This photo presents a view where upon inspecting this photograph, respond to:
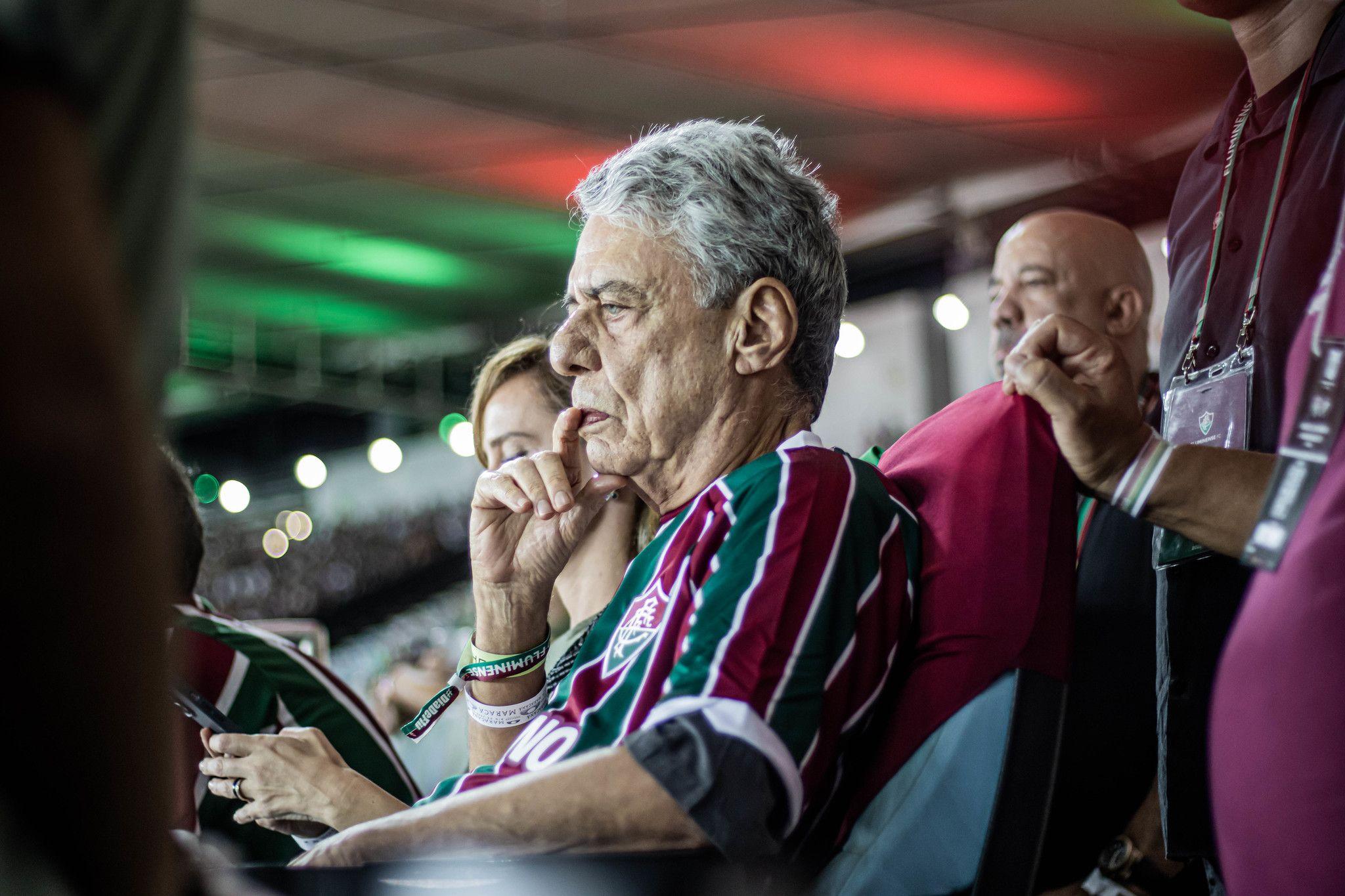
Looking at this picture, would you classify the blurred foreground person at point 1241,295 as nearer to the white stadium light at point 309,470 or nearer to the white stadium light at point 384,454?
the white stadium light at point 384,454

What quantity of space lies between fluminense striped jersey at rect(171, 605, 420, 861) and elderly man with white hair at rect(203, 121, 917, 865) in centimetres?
48

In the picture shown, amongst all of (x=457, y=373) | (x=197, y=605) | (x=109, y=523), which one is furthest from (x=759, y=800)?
(x=457, y=373)

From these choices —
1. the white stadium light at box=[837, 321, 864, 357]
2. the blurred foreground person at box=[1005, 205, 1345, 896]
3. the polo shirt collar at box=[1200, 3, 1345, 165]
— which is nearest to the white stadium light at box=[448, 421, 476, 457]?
the white stadium light at box=[837, 321, 864, 357]

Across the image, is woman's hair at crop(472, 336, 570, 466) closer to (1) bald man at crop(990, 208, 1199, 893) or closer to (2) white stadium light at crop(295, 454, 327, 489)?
(1) bald man at crop(990, 208, 1199, 893)

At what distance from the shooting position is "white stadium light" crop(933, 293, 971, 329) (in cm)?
694

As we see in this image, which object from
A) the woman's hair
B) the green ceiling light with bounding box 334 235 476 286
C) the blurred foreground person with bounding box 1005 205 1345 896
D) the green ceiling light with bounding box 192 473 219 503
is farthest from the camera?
the green ceiling light with bounding box 192 473 219 503

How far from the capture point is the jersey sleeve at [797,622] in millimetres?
959

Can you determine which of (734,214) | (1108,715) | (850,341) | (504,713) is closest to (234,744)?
(504,713)

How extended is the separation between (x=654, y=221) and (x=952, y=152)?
17.9 feet

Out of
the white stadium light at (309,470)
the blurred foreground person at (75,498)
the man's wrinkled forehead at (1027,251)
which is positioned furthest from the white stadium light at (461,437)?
the blurred foreground person at (75,498)

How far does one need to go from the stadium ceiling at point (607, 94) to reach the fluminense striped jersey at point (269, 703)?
9.83 feet

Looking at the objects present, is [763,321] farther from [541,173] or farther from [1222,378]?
[541,173]

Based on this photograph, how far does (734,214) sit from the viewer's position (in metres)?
1.37

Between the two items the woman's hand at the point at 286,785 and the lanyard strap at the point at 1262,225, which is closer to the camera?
the lanyard strap at the point at 1262,225
